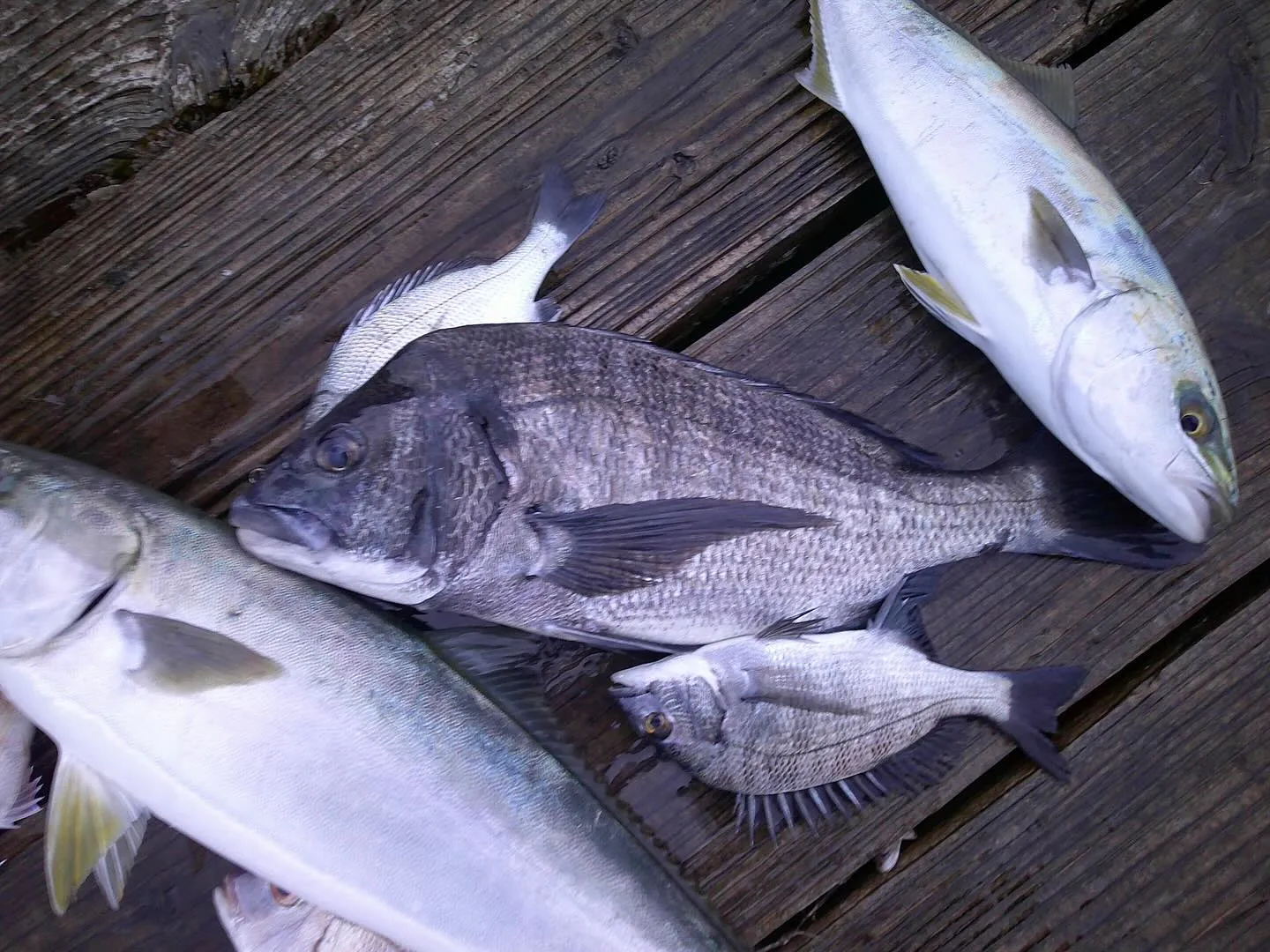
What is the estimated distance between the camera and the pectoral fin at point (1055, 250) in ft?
4.58

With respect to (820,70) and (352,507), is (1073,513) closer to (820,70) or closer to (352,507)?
(820,70)

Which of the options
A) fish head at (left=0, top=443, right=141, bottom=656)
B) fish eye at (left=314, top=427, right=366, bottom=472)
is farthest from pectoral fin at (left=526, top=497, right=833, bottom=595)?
fish head at (left=0, top=443, right=141, bottom=656)

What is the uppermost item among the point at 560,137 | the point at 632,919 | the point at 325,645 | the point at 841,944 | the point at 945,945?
the point at 560,137

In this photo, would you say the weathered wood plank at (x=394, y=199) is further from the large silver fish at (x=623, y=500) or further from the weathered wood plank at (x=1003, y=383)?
the large silver fish at (x=623, y=500)

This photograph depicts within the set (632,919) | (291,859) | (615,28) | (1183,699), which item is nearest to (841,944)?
(632,919)

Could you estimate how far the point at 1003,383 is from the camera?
159 centimetres

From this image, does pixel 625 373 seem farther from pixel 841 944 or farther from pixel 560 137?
pixel 841 944

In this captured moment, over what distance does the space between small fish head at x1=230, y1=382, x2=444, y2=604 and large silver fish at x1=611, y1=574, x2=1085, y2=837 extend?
1.42 ft

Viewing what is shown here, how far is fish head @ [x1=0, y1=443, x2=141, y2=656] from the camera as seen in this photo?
116 cm

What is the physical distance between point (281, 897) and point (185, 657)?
0.51 m

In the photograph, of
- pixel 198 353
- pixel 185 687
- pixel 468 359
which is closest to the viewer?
pixel 185 687

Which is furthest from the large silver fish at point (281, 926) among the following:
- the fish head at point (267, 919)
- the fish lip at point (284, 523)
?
the fish lip at point (284, 523)

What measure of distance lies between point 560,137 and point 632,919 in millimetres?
1374

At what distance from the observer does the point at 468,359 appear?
4.36 ft
